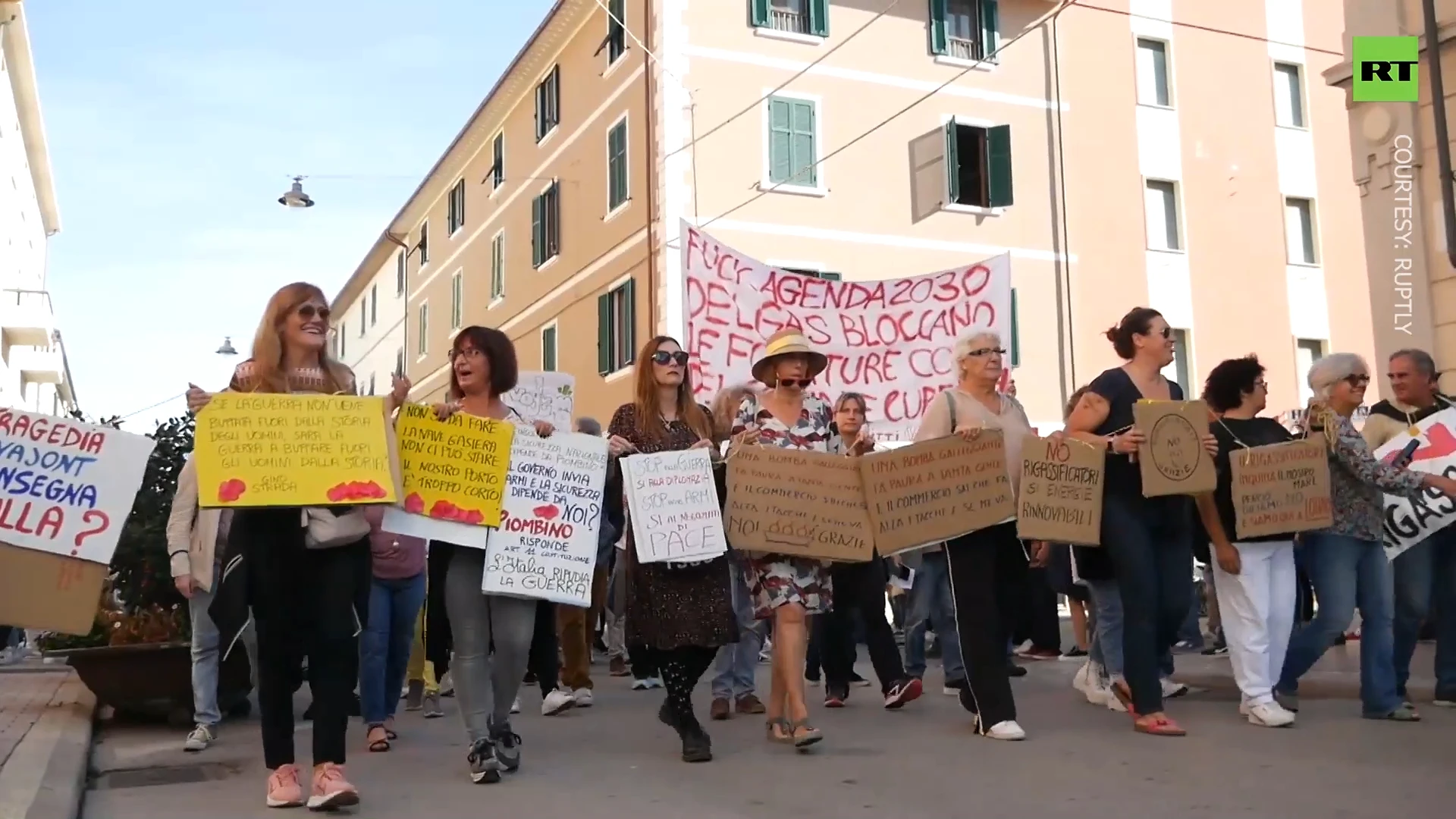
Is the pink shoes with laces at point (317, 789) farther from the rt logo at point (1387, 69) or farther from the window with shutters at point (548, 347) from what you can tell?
the window with shutters at point (548, 347)

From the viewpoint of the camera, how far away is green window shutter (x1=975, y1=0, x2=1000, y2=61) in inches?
994

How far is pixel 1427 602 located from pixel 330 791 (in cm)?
563

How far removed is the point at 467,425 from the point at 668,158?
17.9 metres

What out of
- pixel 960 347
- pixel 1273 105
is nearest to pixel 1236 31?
pixel 1273 105

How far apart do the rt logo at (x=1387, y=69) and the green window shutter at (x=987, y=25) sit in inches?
467

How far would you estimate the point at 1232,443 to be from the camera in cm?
699

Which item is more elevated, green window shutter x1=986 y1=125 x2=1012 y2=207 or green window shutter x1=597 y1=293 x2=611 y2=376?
green window shutter x1=986 y1=125 x2=1012 y2=207

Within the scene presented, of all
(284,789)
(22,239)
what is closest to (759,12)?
(284,789)

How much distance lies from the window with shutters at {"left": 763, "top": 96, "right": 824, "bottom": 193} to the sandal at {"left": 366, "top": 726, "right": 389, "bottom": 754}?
17416 mm

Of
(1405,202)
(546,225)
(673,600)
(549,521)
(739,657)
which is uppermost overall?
(546,225)

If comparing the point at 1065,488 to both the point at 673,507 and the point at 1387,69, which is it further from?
the point at 1387,69

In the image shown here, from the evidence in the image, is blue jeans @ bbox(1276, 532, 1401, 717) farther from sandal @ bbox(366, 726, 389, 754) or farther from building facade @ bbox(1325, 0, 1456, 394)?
building facade @ bbox(1325, 0, 1456, 394)

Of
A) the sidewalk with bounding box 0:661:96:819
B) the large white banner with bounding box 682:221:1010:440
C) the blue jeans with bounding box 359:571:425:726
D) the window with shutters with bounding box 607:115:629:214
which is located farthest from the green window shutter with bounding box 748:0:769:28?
the blue jeans with bounding box 359:571:425:726

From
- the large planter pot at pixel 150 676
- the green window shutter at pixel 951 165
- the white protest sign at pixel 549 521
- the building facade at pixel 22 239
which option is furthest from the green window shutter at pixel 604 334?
the white protest sign at pixel 549 521
